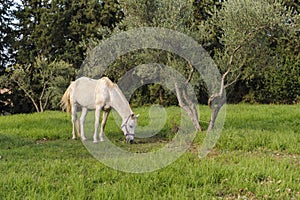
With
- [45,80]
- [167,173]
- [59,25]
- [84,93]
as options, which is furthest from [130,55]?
[59,25]

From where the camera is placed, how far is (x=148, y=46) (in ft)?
36.2

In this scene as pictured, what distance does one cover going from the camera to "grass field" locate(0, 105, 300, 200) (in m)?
5.34

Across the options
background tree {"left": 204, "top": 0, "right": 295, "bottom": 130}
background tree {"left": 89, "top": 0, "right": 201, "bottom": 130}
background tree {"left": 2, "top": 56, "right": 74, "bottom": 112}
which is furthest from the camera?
background tree {"left": 2, "top": 56, "right": 74, "bottom": 112}

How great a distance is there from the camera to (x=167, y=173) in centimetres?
628

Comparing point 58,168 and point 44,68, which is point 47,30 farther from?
point 58,168

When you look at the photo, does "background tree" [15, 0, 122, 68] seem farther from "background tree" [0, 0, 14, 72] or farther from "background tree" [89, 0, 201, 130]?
"background tree" [89, 0, 201, 130]

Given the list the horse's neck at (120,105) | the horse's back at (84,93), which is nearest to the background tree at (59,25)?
the horse's back at (84,93)

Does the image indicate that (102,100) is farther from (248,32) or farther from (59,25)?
(59,25)

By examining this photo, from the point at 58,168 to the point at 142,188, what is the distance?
216 cm

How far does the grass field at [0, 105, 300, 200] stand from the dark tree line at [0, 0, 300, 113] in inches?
125


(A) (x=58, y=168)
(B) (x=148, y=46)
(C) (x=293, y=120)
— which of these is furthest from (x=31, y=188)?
(C) (x=293, y=120)

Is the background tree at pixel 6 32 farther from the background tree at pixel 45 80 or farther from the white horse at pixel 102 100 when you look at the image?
the white horse at pixel 102 100

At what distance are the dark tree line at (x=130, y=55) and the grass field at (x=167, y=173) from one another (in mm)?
3170

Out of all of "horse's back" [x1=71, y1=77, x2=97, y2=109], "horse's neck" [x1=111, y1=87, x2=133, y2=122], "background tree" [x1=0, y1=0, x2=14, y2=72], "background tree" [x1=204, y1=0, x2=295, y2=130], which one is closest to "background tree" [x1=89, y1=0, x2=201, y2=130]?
"background tree" [x1=204, y1=0, x2=295, y2=130]
